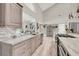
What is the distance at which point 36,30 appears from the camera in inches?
278

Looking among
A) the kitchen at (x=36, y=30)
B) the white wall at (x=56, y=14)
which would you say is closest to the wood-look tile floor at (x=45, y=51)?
the kitchen at (x=36, y=30)

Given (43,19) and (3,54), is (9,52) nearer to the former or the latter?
(3,54)

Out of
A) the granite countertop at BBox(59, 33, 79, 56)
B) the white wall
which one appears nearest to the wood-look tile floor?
the granite countertop at BBox(59, 33, 79, 56)

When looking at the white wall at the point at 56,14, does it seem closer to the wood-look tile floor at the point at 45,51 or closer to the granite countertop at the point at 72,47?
the wood-look tile floor at the point at 45,51

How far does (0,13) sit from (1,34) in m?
0.66

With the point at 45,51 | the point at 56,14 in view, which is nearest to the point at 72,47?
the point at 45,51

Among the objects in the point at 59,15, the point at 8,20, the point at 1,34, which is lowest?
the point at 1,34

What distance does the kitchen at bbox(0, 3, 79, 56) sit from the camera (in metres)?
2.15

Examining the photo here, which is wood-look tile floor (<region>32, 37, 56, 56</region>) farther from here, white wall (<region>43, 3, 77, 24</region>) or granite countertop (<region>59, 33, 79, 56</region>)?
white wall (<region>43, 3, 77, 24</region>)

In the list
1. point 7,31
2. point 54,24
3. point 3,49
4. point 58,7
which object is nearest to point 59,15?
point 58,7

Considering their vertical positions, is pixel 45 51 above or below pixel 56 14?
below

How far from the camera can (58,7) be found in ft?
33.6

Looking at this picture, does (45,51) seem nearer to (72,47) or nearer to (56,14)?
(72,47)

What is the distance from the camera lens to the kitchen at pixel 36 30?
2151 millimetres
